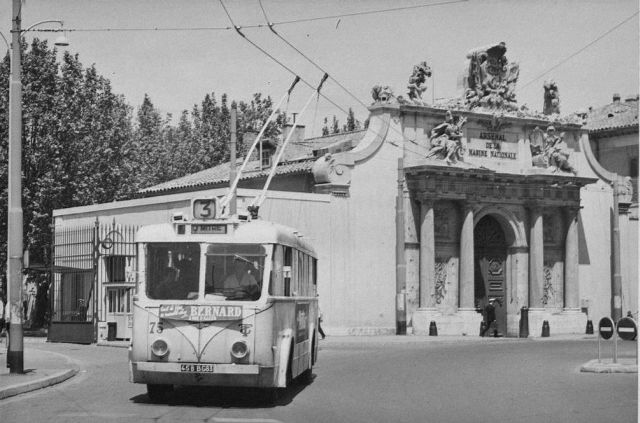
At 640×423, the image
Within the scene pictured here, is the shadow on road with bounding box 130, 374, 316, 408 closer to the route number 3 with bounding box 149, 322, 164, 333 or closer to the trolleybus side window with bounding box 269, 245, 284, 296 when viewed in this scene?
the route number 3 with bounding box 149, 322, 164, 333

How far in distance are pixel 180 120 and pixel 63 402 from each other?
6491 cm

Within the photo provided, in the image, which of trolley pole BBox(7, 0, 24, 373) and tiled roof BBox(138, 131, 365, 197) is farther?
tiled roof BBox(138, 131, 365, 197)

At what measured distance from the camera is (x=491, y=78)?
146 ft

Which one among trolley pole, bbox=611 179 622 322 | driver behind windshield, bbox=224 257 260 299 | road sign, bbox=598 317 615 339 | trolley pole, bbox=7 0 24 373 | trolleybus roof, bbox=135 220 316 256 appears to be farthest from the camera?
trolley pole, bbox=611 179 622 322

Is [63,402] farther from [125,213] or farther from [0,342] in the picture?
[125,213]

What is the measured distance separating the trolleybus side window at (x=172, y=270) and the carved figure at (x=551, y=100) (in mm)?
33811

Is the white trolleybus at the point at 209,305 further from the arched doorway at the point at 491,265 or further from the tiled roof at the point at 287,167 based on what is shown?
the arched doorway at the point at 491,265

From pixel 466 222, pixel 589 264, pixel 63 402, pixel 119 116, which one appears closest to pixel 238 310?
pixel 63 402

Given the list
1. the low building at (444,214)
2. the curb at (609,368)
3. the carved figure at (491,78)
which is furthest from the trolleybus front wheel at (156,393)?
the carved figure at (491,78)

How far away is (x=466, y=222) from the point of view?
4222cm

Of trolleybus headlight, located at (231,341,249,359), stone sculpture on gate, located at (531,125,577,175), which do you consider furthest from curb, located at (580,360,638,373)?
stone sculpture on gate, located at (531,125,577,175)

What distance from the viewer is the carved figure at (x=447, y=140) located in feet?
138

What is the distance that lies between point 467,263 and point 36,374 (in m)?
25.2

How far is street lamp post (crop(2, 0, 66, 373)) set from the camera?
63.2 ft
